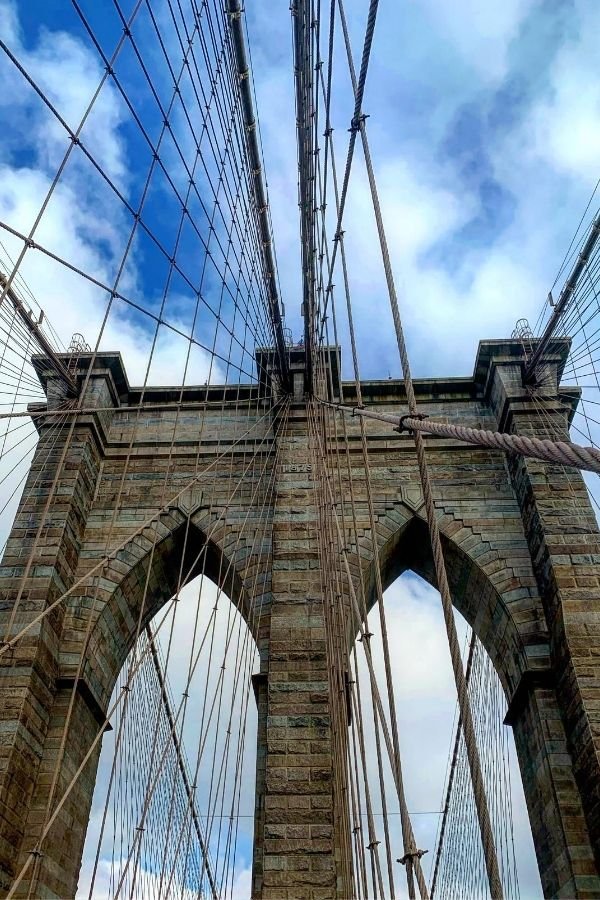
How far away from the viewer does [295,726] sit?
673 cm

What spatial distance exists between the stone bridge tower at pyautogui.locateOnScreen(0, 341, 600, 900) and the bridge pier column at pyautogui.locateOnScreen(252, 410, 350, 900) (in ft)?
0.05

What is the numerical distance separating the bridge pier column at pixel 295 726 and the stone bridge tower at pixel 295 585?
2 centimetres

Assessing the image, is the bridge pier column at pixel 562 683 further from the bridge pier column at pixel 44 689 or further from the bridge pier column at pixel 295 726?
the bridge pier column at pixel 44 689

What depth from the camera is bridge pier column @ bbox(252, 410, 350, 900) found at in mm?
6035

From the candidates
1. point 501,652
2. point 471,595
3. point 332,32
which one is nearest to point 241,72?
point 332,32

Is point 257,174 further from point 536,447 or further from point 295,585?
point 536,447

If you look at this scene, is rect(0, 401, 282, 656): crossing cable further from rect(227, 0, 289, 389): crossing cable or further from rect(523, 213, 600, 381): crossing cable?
rect(523, 213, 600, 381): crossing cable

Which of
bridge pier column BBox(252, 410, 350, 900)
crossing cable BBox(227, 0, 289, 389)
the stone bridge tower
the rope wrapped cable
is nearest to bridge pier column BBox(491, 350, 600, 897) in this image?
the stone bridge tower

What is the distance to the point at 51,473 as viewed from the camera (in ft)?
27.5

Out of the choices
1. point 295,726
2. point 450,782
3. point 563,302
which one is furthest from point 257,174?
point 450,782

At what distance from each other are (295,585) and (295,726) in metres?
1.41

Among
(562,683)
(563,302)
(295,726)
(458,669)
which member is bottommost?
(458,669)

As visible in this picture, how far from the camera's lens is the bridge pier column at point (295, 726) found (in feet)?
19.8

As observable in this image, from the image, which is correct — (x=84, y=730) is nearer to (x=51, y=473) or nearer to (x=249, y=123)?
(x=51, y=473)
